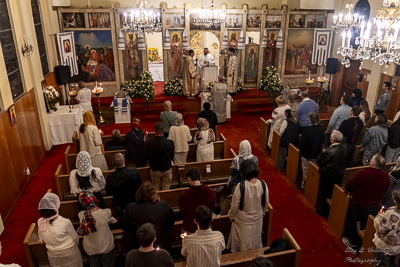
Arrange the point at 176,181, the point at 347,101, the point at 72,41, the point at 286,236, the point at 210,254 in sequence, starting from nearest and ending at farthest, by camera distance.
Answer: the point at 210,254 < the point at 286,236 < the point at 176,181 < the point at 347,101 < the point at 72,41

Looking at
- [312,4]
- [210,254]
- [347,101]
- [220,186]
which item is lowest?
[220,186]

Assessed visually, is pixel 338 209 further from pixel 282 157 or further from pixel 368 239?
pixel 282 157

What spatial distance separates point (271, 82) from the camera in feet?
44.0

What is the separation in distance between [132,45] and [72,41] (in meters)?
2.43

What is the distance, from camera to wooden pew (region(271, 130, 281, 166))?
8.46 metres

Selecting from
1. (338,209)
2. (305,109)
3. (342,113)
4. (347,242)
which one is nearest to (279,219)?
(338,209)

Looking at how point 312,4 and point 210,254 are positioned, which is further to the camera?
point 312,4

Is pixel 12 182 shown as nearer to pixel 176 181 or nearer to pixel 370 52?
pixel 176 181

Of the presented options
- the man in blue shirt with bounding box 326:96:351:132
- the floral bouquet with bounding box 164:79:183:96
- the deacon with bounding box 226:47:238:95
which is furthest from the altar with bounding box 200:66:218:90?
the man in blue shirt with bounding box 326:96:351:132

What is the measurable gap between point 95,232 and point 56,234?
19.4 inches

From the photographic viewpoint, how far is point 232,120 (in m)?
12.4

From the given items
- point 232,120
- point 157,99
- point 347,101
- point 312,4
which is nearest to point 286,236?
point 347,101

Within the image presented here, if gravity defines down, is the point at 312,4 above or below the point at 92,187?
above

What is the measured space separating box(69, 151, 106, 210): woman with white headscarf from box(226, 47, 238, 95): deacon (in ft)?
30.1
